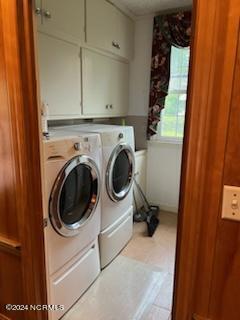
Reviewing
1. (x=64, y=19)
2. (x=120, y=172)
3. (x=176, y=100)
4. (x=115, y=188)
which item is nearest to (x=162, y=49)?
(x=176, y=100)

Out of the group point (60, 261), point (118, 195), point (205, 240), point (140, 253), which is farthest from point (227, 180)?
point (140, 253)

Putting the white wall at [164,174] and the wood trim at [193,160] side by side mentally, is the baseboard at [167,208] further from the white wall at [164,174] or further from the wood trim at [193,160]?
the wood trim at [193,160]

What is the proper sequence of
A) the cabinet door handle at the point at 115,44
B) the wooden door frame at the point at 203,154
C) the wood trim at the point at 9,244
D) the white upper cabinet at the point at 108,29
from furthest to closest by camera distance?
the cabinet door handle at the point at 115,44
the white upper cabinet at the point at 108,29
the wood trim at the point at 9,244
the wooden door frame at the point at 203,154

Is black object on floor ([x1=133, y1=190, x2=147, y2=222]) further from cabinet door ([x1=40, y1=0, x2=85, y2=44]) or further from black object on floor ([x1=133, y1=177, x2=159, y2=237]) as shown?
cabinet door ([x1=40, y1=0, x2=85, y2=44])

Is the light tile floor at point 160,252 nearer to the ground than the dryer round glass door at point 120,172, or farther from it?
nearer to the ground

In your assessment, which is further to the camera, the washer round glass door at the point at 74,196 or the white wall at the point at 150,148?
the white wall at the point at 150,148

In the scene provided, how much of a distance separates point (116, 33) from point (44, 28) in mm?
1114

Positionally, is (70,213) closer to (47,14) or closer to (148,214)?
(47,14)

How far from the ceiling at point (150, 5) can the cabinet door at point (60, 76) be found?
1.03 meters

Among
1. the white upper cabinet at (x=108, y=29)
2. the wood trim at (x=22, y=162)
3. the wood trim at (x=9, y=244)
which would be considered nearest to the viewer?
the wood trim at (x=22, y=162)

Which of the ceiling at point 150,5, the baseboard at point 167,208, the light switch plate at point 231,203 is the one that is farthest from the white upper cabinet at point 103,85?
the light switch plate at point 231,203

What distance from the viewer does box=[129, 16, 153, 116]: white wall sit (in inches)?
119

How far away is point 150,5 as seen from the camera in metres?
2.72

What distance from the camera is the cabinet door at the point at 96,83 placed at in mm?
2270
